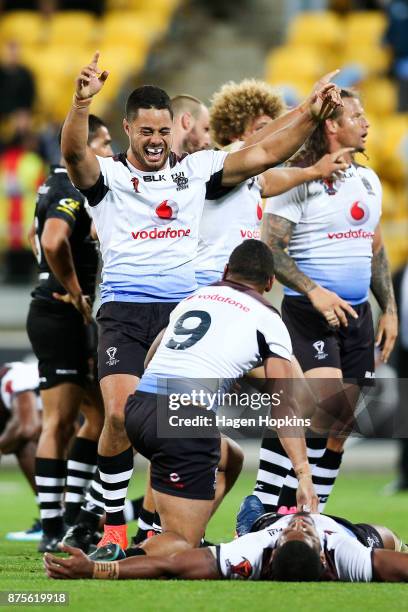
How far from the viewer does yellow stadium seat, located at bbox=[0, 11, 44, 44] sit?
1978cm

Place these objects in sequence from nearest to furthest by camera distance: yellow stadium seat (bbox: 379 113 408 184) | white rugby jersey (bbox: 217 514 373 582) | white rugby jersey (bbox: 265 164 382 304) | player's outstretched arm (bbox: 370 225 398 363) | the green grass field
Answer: the green grass field → white rugby jersey (bbox: 217 514 373 582) → white rugby jersey (bbox: 265 164 382 304) → player's outstretched arm (bbox: 370 225 398 363) → yellow stadium seat (bbox: 379 113 408 184)

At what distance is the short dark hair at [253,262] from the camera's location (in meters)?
6.61

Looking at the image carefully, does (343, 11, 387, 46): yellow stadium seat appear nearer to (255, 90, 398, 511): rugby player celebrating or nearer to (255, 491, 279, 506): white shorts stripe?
(255, 90, 398, 511): rugby player celebrating

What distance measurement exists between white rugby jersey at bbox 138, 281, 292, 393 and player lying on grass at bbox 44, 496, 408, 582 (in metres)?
0.76

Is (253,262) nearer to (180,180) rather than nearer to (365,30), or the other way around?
(180,180)

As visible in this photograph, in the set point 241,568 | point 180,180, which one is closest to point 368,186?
point 180,180

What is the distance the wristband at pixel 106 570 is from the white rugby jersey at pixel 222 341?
85 centimetres

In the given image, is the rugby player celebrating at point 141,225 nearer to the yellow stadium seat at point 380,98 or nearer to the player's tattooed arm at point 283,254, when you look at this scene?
the player's tattooed arm at point 283,254

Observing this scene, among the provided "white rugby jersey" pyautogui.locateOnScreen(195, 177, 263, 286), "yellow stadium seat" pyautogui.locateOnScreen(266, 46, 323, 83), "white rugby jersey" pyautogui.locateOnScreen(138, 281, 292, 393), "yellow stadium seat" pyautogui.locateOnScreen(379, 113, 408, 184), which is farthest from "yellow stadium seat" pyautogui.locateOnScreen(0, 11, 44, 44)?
"white rugby jersey" pyautogui.locateOnScreen(138, 281, 292, 393)

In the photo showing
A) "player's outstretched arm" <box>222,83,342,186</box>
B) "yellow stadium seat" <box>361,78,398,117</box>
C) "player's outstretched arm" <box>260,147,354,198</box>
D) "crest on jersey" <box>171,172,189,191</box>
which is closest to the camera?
"player's outstretched arm" <box>222,83,342,186</box>

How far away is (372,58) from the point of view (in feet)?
62.0

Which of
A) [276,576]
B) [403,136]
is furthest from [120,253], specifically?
[403,136]

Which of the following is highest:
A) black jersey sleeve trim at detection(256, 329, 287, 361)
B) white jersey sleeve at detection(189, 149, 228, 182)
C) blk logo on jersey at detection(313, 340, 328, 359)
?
white jersey sleeve at detection(189, 149, 228, 182)

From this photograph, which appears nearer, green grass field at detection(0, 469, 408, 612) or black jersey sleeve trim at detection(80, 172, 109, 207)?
green grass field at detection(0, 469, 408, 612)
